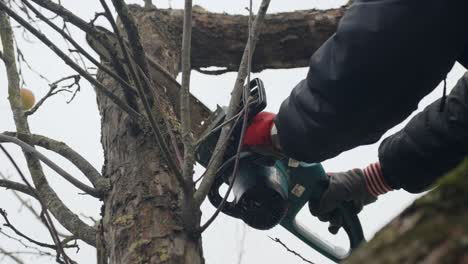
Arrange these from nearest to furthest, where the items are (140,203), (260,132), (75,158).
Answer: (140,203) < (75,158) < (260,132)

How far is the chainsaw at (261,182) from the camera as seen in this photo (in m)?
2.21

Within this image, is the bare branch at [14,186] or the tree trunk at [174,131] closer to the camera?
the tree trunk at [174,131]

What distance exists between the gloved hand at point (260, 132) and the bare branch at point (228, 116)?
1.48ft

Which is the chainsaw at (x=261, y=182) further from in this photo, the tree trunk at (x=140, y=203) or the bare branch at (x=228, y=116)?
the bare branch at (x=228, y=116)

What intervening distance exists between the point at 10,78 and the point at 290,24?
131 cm

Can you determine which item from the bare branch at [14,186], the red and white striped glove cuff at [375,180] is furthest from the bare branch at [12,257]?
the red and white striped glove cuff at [375,180]

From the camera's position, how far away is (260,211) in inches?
90.1

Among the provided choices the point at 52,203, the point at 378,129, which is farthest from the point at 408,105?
the point at 52,203

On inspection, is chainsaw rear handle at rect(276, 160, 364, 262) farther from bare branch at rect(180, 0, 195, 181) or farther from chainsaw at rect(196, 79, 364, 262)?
bare branch at rect(180, 0, 195, 181)

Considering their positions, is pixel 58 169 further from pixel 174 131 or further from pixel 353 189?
pixel 353 189

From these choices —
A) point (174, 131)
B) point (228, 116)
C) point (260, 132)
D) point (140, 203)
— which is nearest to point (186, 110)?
point (228, 116)

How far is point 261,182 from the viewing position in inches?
87.7

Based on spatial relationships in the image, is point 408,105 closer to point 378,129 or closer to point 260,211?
point 378,129

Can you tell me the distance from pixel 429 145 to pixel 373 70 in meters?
0.49
